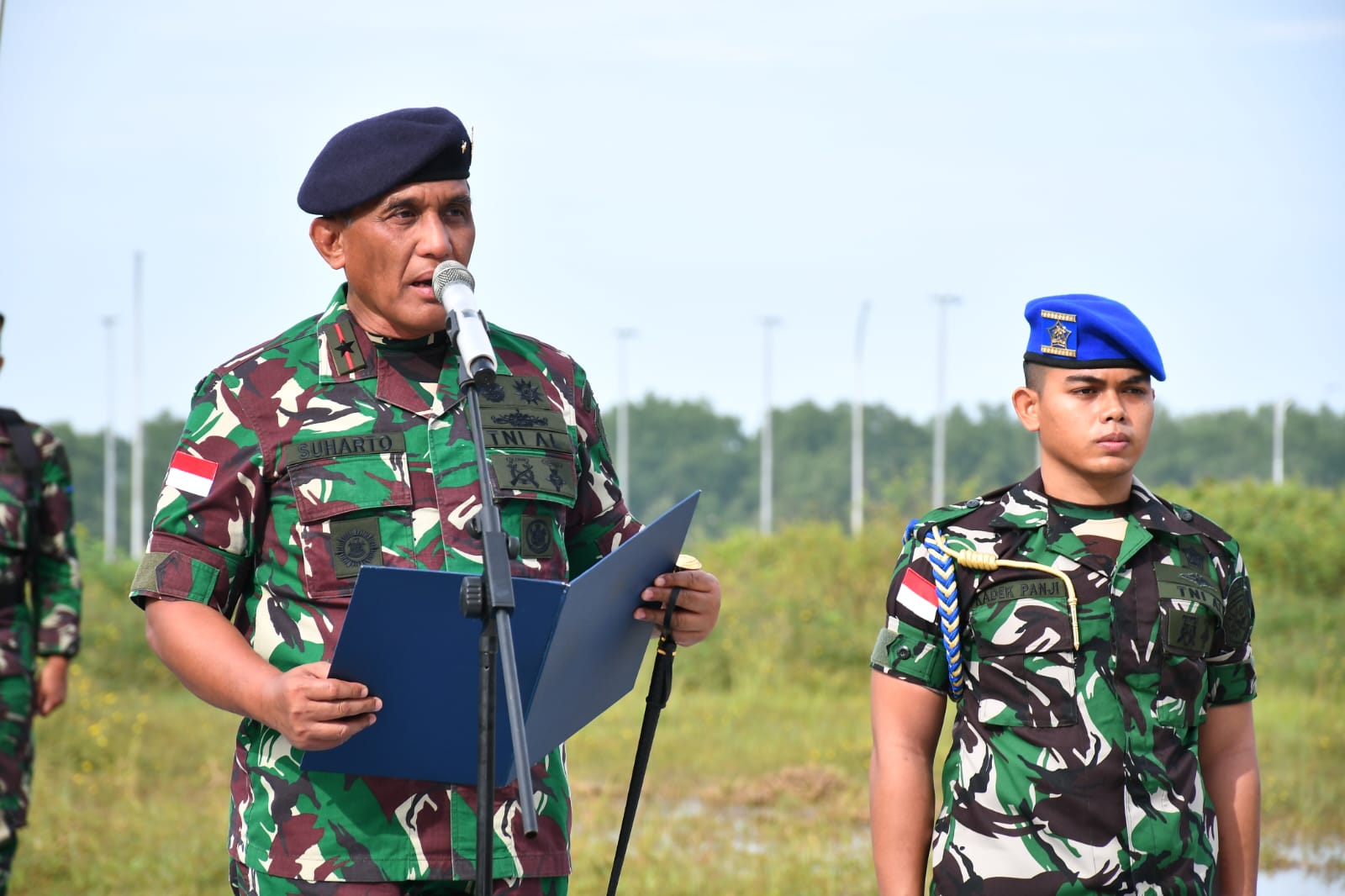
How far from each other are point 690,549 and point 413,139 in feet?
59.2

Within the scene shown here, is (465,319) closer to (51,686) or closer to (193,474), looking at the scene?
(193,474)

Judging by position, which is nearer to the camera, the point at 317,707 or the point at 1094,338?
the point at 317,707

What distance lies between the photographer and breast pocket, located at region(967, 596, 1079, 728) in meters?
2.66

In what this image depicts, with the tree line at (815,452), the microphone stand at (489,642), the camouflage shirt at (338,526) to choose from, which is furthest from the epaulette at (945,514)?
the tree line at (815,452)

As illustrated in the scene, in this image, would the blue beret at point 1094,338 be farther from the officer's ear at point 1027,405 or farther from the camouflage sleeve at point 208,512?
the camouflage sleeve at point 208,512

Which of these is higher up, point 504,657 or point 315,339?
point 315,339

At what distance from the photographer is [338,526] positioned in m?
2.46

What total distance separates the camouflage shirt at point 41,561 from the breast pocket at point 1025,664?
12.8ft

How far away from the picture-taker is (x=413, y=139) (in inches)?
100

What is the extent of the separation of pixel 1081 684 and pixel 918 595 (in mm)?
324

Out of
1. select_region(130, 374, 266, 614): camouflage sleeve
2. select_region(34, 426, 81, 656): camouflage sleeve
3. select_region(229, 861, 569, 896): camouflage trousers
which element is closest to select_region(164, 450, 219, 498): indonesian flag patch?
select_region(130, 374, 266, 614): camouflage sleeve

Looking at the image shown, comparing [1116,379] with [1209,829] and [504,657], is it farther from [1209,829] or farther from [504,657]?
[504,657]

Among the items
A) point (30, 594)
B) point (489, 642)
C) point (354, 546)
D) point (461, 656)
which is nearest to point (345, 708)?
point (461, 656)

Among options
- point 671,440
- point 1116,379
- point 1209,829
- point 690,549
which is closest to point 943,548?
point 1116,379
